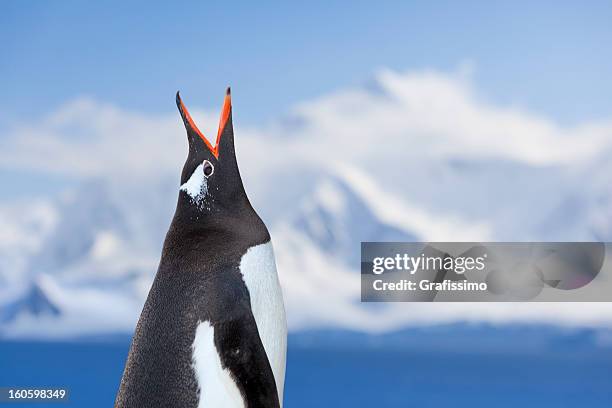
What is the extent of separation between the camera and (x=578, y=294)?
4.56 metres

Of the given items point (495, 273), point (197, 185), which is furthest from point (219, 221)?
point (495, 273)

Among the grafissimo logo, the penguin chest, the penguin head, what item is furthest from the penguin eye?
A: the grafissimo logo

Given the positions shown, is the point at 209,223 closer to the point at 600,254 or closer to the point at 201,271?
the point at 201,271

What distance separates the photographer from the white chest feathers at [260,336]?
2346 millimetres

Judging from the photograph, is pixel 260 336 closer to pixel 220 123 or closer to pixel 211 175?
pixel 211 175

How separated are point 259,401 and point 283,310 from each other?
312 mm

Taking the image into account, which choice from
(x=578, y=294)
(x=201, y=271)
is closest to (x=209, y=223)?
(x=201, y=271)

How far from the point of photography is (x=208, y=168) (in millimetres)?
2480

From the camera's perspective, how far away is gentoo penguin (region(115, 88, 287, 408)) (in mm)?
2344

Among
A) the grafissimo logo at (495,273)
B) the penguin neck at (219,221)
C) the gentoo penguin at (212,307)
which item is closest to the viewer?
the gentoo penguin at (212,307)

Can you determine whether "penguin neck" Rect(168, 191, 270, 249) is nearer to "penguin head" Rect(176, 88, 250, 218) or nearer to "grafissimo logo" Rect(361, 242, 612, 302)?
"penguin head" Rect(176, 88, 250, 218)

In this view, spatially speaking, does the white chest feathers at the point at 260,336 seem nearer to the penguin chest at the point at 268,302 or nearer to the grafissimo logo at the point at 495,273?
the penguin chest at the point at 268,302

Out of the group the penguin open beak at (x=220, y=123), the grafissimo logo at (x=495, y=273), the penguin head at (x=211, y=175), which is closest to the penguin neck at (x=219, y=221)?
the penguin head at (x=211, y=175)

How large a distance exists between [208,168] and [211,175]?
0.09ft
